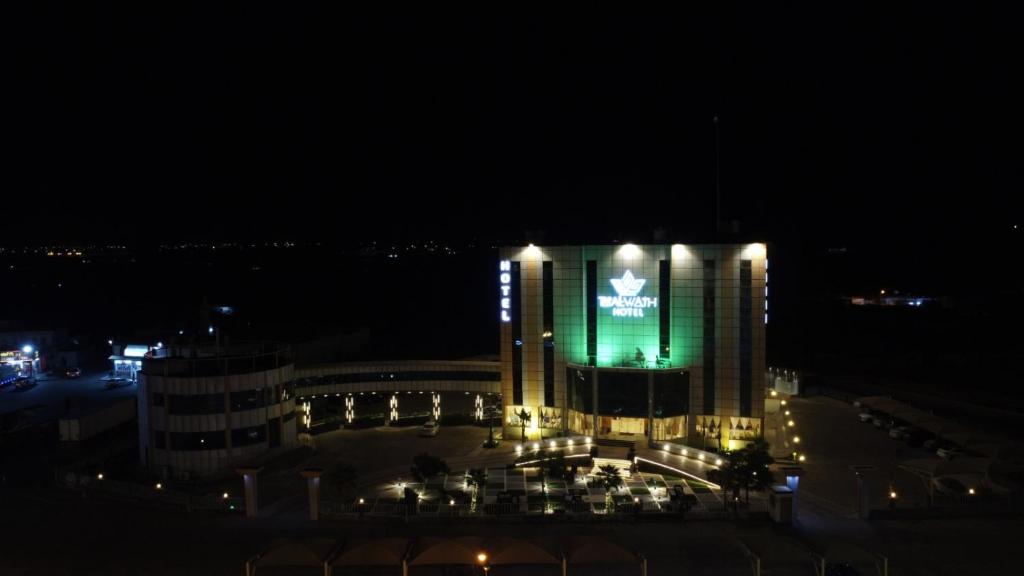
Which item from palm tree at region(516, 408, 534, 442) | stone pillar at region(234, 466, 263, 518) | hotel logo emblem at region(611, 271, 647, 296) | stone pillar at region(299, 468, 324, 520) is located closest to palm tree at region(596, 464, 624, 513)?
palm tree at region(516, 408, 534, 442)

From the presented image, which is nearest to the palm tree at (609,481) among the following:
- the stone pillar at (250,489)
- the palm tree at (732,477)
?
the palm tree at (732,477)

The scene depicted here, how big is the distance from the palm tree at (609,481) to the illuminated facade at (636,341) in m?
7.69

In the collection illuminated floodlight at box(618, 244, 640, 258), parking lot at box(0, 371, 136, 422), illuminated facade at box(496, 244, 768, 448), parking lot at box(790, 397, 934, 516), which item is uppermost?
illuminated floodlight at box(618, 244, 640, 258)

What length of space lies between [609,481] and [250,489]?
58.6ft

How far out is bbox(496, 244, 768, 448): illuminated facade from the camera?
151ft

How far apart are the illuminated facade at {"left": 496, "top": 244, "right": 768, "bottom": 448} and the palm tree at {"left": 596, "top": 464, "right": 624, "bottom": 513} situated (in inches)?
303

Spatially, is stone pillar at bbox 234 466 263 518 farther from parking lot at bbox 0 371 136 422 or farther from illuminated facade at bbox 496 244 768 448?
parking lot at bbox 0 371 136 422

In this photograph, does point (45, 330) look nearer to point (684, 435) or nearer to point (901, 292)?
point (684, 435)

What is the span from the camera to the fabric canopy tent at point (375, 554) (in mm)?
24453

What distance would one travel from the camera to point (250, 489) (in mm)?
33594

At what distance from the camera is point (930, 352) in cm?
10119

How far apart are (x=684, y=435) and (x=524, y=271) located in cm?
1599

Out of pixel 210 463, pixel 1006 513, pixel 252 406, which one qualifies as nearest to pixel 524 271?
pixel 252 406

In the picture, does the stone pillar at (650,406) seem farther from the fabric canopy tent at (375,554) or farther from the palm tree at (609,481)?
the fabric canopy tent at (375,554)
